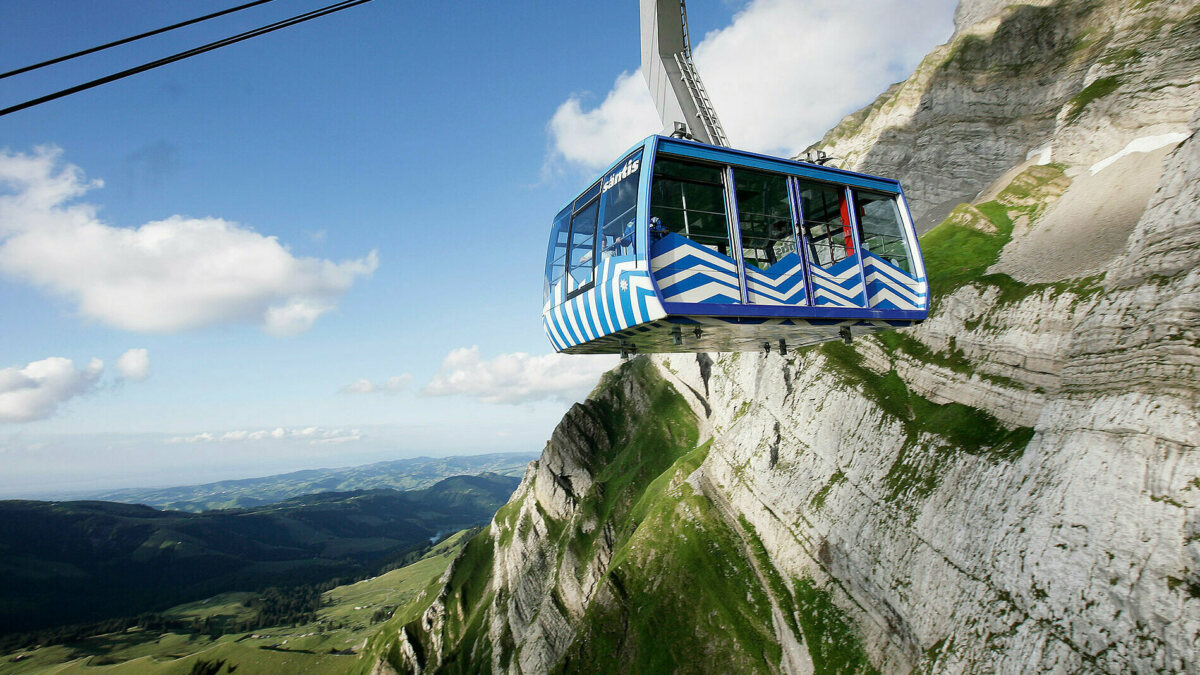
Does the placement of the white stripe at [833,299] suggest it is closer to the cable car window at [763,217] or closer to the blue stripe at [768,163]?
the cable car window at [763,217]

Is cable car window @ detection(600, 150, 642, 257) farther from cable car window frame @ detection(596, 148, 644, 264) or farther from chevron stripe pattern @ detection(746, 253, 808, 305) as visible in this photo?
chevron stripe pattern @ detection(746, 253, 808, 305)

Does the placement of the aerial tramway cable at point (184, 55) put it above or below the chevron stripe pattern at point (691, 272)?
above

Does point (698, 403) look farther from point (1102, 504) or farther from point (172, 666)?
point (172, 666)

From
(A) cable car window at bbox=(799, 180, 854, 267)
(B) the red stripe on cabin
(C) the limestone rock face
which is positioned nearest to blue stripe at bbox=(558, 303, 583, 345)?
(A) cable car window at bbox=(799, 180, 854, 267)

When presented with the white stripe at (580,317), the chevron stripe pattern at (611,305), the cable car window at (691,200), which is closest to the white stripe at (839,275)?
the cable car window at (691,200)

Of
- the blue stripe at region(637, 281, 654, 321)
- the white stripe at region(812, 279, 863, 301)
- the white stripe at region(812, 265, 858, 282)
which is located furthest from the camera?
the white stripe at region(812, 265, 858, 282)

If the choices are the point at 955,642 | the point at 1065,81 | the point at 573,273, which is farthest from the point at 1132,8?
the point at 573,273
